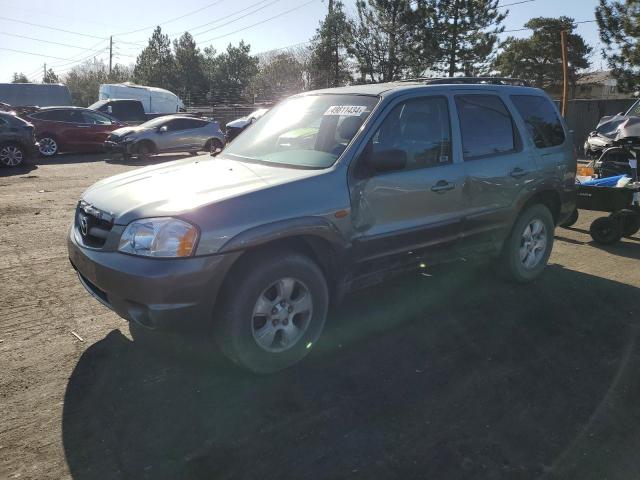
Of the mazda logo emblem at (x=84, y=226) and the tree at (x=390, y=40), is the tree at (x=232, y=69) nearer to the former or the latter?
the tree at (x=390, y=40)

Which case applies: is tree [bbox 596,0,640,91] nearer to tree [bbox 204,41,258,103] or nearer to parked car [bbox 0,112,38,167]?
parked car [bbox 0,112,38,167]

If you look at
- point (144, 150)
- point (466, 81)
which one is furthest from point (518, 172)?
point (144, 150)

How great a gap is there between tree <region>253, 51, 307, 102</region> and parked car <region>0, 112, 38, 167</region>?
3619cm

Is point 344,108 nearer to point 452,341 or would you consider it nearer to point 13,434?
point 452,341

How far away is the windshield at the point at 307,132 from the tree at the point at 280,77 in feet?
147

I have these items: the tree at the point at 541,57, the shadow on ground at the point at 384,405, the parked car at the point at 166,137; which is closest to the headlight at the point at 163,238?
the shadow on ground at the point at 384,405

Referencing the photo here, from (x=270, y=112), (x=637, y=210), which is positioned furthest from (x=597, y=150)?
(x=270, y=112)

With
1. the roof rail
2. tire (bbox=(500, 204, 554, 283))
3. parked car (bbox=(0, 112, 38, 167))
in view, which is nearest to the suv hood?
the roof rail

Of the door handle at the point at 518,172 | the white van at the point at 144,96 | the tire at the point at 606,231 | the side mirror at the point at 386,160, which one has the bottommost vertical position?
the tire at the point at 606,231

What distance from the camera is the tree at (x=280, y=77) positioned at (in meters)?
50.2

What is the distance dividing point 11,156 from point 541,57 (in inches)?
1464

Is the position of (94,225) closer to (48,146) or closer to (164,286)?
(164,286)

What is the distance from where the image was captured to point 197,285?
10.1 feet

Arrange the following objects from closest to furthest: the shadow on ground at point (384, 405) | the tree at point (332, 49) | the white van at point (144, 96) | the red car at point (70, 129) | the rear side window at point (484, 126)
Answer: the shadow on ground at point (384, 405) → the rear side window at point (484, 126) → the red car at point (70, 129) → the white van at point (144, 96) → the tree at point (332, 49)
